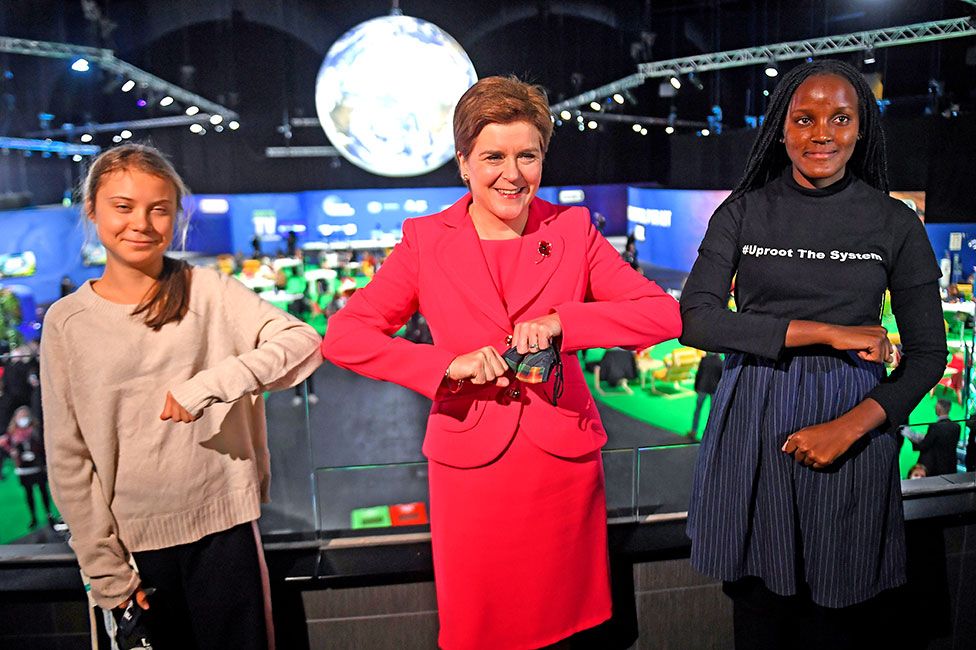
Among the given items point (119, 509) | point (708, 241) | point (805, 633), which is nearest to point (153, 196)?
point (119, 509)

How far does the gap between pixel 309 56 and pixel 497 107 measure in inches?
606

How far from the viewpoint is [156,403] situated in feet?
4.74

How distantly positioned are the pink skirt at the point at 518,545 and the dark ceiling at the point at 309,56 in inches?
501

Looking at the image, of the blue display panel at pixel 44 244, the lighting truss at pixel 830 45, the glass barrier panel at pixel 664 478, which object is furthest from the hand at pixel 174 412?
the blue display panel at pixel 44 244

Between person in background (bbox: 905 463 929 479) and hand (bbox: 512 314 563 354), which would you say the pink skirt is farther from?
person in background (bbox: 905 463 929 479)

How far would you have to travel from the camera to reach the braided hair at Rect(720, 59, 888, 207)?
1365mm

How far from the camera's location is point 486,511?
1.49m

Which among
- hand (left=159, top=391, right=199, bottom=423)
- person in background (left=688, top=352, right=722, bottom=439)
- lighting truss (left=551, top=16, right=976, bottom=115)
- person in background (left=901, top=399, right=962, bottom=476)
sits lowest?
person in background (left=688, top=352, right=722, bottom=439)

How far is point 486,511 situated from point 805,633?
74 centimetres

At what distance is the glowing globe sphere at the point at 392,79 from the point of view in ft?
28.7

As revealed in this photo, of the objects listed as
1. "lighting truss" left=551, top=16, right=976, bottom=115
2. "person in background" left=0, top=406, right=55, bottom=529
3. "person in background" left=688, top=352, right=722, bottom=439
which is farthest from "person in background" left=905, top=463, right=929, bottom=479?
"lighting truss" left=551, top=16, right=976, bottom=115

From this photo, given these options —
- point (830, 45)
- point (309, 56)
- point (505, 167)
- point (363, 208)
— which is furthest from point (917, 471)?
point (363, 208)

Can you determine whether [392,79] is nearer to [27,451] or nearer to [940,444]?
[27,451]

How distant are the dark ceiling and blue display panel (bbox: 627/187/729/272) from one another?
214 centimetres
